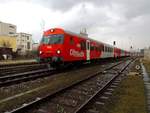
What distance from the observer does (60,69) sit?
18094 mm

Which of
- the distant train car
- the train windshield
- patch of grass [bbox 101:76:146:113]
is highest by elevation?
the train windshield

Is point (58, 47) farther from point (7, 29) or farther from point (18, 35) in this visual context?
point (7, 29)

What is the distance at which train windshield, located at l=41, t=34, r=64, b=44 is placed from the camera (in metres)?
16.1

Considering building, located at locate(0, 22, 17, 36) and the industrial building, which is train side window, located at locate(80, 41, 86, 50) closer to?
the industrial building

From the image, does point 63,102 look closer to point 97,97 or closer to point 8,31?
point 97,97

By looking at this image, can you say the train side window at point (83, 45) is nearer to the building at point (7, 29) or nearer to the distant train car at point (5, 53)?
the distant train car at point (5, 53)

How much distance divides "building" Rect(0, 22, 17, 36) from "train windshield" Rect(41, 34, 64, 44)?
340 feet

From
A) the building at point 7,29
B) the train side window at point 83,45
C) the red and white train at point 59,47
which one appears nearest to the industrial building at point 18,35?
the building at point 7,29

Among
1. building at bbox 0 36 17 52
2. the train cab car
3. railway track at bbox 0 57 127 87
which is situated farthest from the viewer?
building at bbox 0 36 17 52

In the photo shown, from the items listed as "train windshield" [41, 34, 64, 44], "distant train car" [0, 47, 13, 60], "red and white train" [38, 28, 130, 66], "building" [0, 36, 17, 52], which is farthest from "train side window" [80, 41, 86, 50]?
"building" [0, 36, 17, 52]

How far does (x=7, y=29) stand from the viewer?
122 metres

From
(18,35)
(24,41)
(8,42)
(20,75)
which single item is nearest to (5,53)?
(8,42)

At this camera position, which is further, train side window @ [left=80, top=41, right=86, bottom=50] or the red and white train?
train side window @ [left=80, top=41, right=86, bottom=50]

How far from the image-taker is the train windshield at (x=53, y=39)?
52.9 ft
